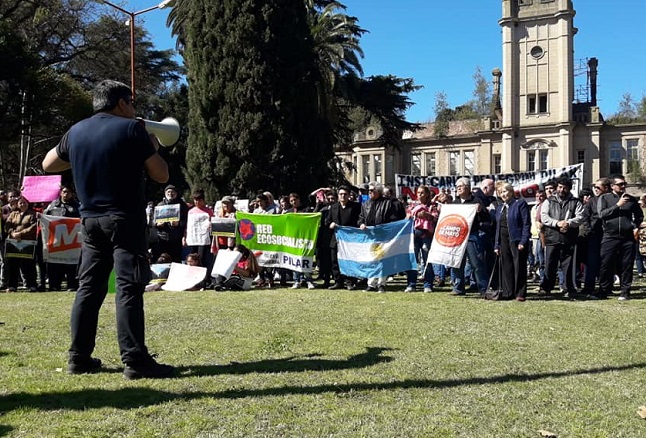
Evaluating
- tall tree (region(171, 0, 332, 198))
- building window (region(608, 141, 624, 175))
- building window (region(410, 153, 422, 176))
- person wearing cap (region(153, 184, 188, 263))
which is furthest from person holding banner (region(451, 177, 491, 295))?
building window (region(410, 153, 422, 176))

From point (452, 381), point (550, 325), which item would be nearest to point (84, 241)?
point (452, 381)

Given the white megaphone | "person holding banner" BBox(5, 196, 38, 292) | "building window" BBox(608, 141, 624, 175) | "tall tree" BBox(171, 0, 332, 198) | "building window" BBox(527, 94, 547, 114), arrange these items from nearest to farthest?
the white megaphone, "person holding banner" BBox(5, 196, 38, 292), "tall tree" BBox(171, 0, 332, 198), "building window" BBox(608, 141, 624, 175), "building window" BBox(527, 94, 547, 114)

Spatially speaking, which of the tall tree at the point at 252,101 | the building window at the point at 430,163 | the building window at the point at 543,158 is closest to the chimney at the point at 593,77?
the building window at the point at 543,158

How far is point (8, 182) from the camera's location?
39.5m

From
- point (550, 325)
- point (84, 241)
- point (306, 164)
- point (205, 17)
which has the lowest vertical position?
point (550, 325)

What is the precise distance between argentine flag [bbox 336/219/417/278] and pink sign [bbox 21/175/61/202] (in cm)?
750

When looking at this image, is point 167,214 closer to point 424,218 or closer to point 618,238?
point 424,218

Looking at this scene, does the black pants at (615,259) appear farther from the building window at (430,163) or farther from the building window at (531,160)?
the building window at (430,163)

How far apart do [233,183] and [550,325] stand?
19747 mm

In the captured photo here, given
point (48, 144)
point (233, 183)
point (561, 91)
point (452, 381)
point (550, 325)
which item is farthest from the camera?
point (561, 91)

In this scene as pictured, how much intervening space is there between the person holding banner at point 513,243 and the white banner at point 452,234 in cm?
63

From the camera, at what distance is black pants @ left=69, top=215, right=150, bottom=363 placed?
4988 mm

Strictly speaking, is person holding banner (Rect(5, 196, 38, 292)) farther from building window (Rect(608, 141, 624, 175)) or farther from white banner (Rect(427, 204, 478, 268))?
building window (Rect(608, 141, 624, 175))

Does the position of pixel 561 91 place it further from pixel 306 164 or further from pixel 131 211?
pixel 131 211
